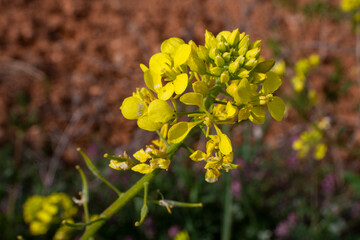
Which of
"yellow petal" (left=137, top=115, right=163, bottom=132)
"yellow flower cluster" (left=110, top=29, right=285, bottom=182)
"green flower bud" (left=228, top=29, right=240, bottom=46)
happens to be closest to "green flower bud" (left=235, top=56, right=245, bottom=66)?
"yellow flower cluster" (left=110, top=29, right=285, bottom=182)

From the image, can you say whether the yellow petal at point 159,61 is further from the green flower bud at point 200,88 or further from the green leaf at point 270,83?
the green leaf at point 270,83

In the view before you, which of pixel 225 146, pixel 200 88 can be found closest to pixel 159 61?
pixel 200 88

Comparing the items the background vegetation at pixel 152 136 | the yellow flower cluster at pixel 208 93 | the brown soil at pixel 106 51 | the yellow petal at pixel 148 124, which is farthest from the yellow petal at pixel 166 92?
the brown soil at pixel 106 51

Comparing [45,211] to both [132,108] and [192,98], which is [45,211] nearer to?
[132,108]

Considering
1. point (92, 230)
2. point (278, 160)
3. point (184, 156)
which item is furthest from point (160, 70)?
point (278, 160)

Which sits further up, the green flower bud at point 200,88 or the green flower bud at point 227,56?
the green flower bud at point 227,56

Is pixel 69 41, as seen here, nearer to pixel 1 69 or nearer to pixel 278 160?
pixel 1 69
